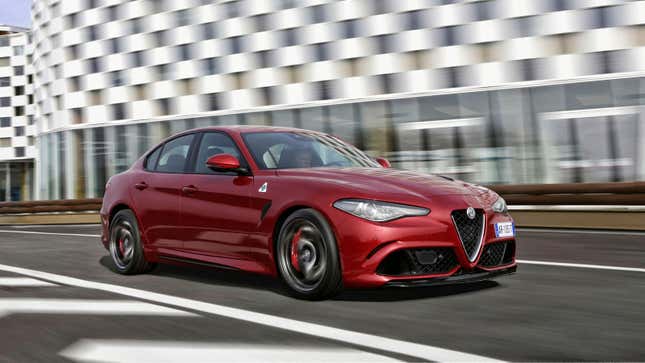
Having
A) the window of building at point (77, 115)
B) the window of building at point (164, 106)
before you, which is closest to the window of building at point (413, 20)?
the window of building at point (164, 106)

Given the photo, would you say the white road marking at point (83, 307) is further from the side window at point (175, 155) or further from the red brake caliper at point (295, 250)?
the side window at point (175, 155)

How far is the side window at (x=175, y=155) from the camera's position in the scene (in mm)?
6973

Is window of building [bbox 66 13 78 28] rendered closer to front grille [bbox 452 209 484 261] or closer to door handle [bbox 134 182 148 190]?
door handle [bbox 134 182 148 190]

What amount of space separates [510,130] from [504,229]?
14170 mm

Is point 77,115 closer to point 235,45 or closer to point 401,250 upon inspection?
point 235,45

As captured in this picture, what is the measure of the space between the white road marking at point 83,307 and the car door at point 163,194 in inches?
46.1

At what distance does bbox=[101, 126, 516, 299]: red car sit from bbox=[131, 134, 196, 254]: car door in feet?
0.04

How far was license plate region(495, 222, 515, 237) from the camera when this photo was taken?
5.62 metres

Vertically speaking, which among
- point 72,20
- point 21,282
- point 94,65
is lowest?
point 21,282

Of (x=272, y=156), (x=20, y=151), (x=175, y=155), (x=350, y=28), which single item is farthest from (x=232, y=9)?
(x=20, y=151)

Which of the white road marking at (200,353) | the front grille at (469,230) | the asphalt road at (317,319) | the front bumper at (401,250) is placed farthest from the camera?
the front grille at (469,230)

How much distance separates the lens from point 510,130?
1945cm

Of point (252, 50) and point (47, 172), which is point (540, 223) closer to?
point (252, 50)

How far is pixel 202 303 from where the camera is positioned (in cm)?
554
